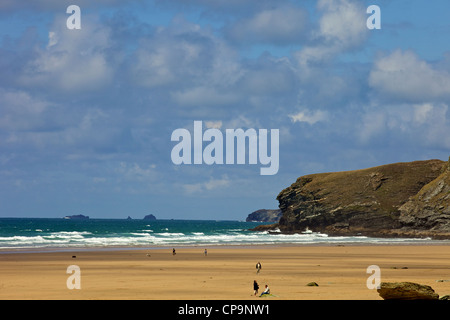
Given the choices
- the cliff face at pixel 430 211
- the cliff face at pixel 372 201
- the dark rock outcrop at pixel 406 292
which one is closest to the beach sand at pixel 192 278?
the dark rock outcrop at pixel 406 292

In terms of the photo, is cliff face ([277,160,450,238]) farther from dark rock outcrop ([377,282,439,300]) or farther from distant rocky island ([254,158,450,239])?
dark rock outcrop ([377,282,439,300])

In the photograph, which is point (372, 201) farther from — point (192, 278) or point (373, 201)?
point (192, 278)

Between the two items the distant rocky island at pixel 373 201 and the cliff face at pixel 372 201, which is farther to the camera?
the cliff face at pixel 372 201

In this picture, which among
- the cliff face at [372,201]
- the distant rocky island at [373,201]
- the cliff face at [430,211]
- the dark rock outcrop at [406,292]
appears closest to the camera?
the dark rock outcrop at [406,292]

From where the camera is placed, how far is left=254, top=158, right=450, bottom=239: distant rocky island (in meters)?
134

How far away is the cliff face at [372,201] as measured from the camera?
13412 cm

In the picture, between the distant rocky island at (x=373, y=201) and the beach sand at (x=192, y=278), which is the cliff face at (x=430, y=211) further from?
the beach sand at (x=192, y=278)

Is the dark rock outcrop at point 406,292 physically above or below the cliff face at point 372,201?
below

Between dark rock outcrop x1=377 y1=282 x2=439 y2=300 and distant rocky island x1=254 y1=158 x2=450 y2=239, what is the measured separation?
10616 cm

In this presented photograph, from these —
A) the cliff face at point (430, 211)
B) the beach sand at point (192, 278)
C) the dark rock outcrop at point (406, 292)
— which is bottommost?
the beach sand at point (192, 278)

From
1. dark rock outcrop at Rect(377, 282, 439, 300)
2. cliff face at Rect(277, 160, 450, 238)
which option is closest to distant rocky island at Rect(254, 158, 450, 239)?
cliff face at Rect(277, 160, 450, 238)

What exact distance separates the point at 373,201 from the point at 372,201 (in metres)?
0.26
